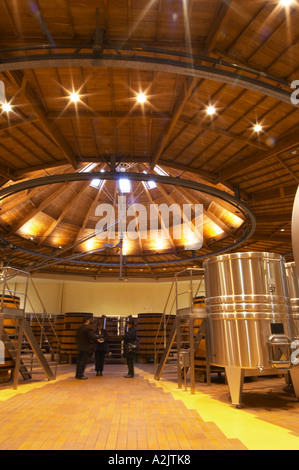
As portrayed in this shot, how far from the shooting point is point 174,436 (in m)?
4.26

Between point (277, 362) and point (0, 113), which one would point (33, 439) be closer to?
point (277, 362)

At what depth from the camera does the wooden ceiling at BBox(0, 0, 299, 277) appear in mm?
6398

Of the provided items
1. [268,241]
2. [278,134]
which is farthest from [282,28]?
[268,241]

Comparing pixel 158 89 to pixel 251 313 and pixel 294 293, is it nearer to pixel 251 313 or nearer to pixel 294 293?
pixel 251 313

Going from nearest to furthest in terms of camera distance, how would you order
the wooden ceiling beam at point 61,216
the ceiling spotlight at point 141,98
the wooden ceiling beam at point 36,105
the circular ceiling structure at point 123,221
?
the wooden ceiling beam at point 36,105 < the ceiling spotlight at point 141,98 < the circular ceiling structure at point 123,221 < the wooden ceiling beam at point 61,216

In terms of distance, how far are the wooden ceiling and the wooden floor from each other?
6.83 meters

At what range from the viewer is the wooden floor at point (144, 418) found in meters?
4.02

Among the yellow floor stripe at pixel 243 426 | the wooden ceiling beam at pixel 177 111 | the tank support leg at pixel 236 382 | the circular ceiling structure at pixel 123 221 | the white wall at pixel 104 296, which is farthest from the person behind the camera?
the white wall at pixel 104 296

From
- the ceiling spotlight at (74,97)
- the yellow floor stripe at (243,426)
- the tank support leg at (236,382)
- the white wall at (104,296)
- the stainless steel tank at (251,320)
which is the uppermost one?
the ceiling spotlight at (74,97)

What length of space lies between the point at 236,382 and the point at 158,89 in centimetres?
743

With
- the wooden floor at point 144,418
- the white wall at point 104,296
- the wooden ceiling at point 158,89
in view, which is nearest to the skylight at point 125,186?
the wooden ceiling at point 158,89

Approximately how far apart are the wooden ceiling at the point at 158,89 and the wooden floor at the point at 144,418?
6825 millimetres

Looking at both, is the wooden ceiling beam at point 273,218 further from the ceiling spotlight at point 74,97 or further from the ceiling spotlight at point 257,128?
the ceiling spotlight at point 74,97
